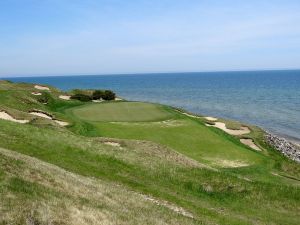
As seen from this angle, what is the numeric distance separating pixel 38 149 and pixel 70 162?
2746 millimetres

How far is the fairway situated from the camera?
163 ft

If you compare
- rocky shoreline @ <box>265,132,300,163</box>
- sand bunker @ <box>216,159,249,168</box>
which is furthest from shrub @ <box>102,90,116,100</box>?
sand bunker @ <box>216,159,249,168</box>

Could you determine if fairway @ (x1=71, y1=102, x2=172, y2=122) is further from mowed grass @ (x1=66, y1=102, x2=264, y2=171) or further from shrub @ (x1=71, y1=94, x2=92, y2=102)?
shrub @ (x1=71, y1=94, x2=92, y2=102)

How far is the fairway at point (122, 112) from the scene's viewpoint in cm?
4966

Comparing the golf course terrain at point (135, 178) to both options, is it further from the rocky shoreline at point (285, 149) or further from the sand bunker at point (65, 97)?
the sand bunker at point (65, 97)

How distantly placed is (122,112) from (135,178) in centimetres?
2839

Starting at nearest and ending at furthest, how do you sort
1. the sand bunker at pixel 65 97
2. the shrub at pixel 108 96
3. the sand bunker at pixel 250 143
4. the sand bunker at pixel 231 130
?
1. the sand bunker at pixel 250 143
2. the sand bunker at pixel 231 130
3. the sand bunker at pixel 65 97
4. the shrub at pixel 108 96

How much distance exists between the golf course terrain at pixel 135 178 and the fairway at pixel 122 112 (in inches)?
102

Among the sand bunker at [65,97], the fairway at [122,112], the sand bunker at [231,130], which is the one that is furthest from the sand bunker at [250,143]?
the sand bunker at [65,97]

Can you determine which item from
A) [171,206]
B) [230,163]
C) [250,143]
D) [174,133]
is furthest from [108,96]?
[171,206]

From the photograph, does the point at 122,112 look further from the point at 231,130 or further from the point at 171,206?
the point at 171,206

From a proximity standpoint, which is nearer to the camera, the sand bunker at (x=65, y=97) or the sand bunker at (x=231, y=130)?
the sand bunker at (x=231, y=130)

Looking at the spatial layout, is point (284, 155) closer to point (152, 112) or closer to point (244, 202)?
point (152, 112)

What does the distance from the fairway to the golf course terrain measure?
8.48ft
